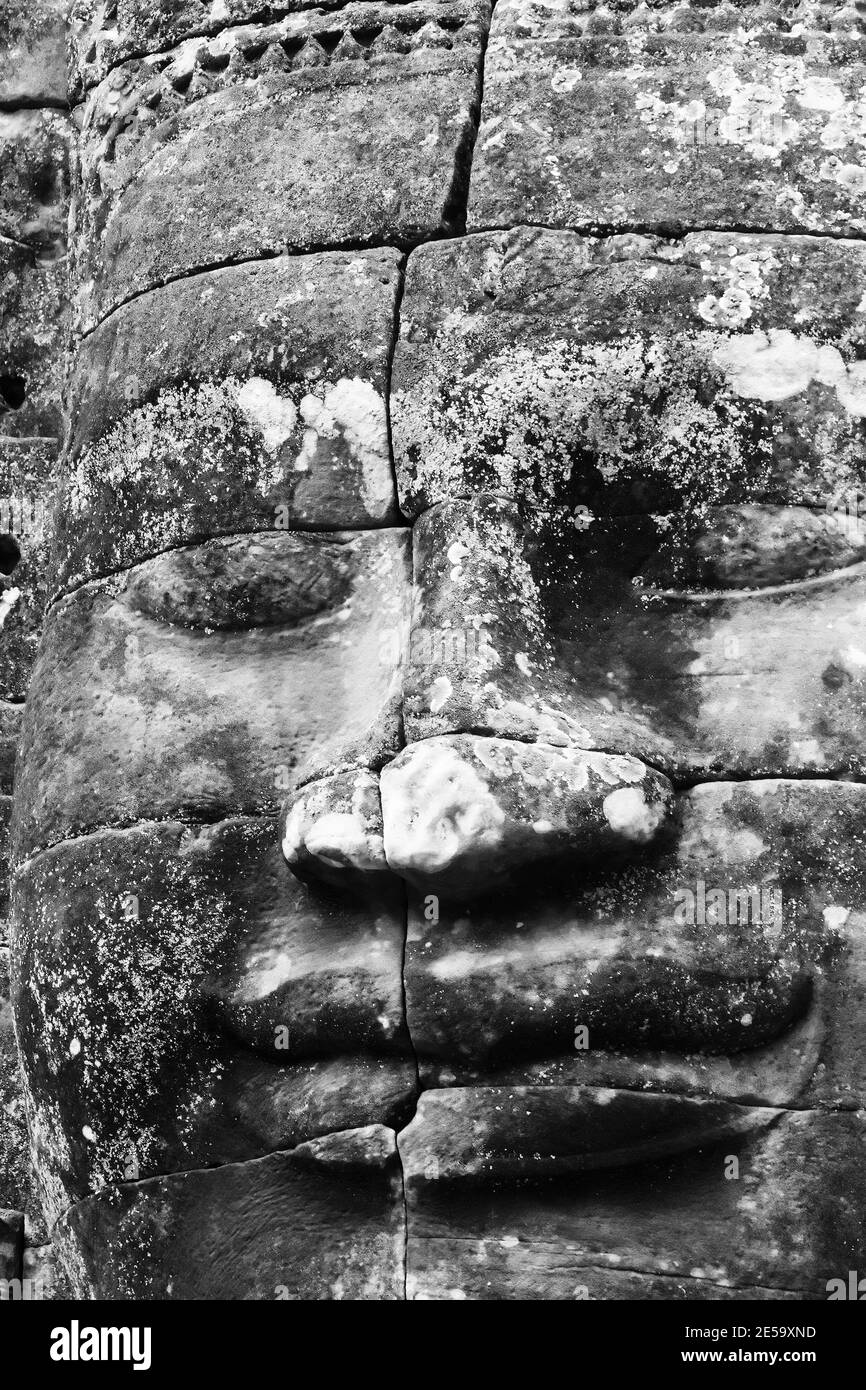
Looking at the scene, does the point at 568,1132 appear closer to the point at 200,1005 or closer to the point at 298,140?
the point at 200,1005

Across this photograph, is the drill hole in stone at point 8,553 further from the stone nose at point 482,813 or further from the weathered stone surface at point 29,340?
the stone nose at point 482,813

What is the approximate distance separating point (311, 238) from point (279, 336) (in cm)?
20

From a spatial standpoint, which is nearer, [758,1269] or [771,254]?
[758,1269]

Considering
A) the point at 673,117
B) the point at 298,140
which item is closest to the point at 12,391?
the point at 298,140

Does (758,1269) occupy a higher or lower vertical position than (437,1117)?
lower

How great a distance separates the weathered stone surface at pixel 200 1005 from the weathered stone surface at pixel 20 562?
3.25ft

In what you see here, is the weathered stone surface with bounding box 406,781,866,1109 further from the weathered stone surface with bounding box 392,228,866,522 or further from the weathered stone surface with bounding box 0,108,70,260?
the weathered stone surface with bounding box 0,108,70,260

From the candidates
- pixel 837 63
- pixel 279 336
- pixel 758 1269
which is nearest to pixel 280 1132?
pixel 758 1269

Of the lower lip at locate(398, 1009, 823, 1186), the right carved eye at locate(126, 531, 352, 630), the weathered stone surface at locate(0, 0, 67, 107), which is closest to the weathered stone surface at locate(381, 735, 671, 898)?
the lower lip at locate(398, 1009, 823, 1186)

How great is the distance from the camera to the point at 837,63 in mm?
3104

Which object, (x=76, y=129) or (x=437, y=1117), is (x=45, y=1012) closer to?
(x=437, y=1117)

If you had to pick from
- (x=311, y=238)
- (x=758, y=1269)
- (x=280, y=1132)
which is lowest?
(x=758, y=1269)

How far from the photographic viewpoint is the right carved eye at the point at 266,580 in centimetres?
299

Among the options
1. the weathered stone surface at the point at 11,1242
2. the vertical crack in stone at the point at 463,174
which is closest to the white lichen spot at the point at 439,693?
the vertical crack in stone at the point at 463,174
